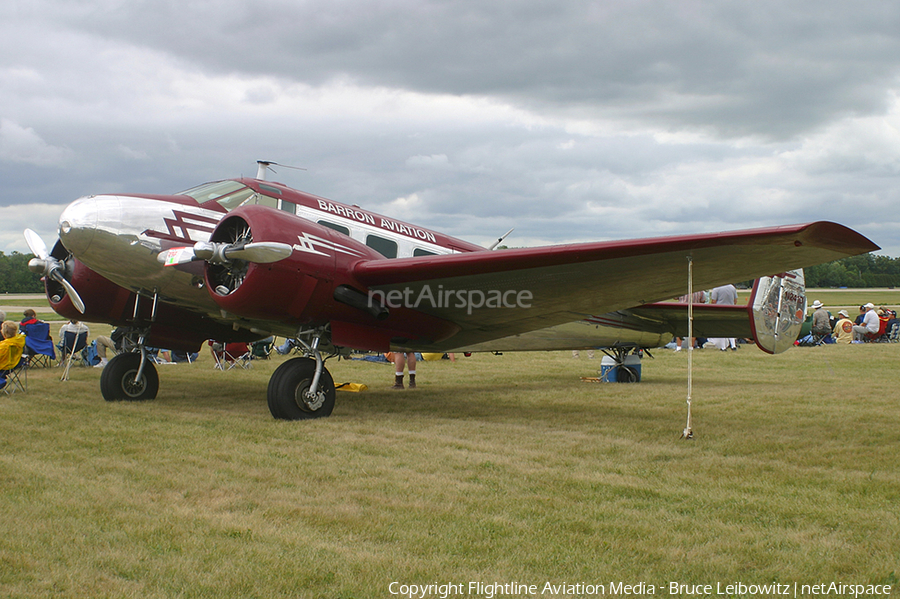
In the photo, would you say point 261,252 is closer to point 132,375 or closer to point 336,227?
point 336,227

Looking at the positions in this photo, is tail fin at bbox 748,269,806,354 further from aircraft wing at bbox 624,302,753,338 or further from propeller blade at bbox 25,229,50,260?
propeller blade at bbox 25,229,50,260

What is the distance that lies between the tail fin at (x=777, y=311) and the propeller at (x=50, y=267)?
931 centimetres

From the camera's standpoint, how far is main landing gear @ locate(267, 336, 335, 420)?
745 centimetres

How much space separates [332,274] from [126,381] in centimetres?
434

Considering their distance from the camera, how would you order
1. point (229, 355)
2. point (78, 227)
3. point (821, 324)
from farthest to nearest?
point (821, 324)
point (229, 355)
point (78, 227)

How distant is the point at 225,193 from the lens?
27.8 feet

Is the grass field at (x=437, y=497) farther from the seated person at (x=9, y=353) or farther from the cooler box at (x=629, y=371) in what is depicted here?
the cooler box at (x=629, y=371)

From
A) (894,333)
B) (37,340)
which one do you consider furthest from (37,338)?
(894,333)

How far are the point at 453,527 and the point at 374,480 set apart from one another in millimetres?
1224

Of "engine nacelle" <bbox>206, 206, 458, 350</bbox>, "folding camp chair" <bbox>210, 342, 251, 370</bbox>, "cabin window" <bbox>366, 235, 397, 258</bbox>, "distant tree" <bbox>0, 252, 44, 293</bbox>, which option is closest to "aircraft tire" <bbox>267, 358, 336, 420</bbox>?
"engine nacelle" <bbox>206, 206, 458, 350</bbox>

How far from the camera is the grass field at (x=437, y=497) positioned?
3197 millimetres

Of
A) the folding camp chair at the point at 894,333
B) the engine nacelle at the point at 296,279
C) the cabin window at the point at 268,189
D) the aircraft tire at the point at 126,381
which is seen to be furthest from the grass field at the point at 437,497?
the folding camp chair at the point at 894,333

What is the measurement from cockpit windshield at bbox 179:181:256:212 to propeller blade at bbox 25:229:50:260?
2.31m

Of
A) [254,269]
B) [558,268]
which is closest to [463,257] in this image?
[558,268]
